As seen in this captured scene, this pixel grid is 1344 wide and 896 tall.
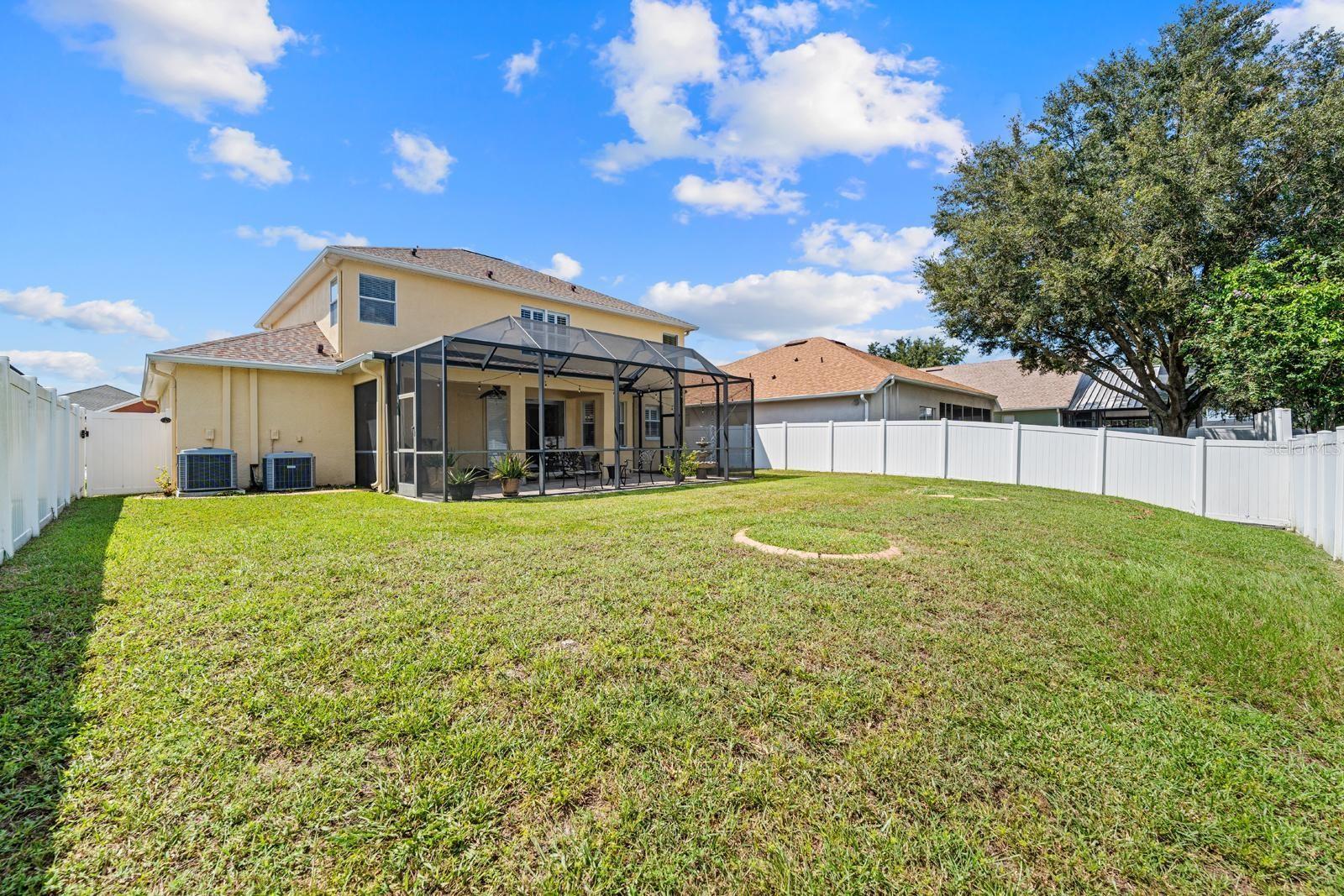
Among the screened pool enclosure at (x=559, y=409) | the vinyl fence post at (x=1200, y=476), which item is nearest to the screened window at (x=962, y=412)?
the screened pool enclosure at (x=559, y=409)

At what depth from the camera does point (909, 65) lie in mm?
10672

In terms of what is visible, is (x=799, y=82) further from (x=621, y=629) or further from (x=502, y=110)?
(x=621, y=629)

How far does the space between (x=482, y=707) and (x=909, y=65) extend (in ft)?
43.3

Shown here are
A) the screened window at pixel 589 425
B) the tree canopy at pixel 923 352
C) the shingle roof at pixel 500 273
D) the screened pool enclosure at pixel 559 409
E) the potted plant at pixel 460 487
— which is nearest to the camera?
the potted plant at pixel 460 487

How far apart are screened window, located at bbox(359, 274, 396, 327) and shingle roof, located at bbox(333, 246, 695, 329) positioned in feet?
1.99

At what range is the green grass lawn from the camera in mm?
1808

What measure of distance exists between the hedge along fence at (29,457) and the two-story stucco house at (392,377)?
2.83 meters

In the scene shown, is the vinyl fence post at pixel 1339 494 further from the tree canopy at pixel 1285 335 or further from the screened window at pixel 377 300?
the screened window at pixel 377 300

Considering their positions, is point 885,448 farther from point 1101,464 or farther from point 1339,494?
point 1339,494

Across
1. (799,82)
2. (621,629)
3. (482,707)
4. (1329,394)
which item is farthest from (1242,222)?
(482,707)

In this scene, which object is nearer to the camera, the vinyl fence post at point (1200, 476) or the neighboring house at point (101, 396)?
the vinyl fence post at point (1200, 476)

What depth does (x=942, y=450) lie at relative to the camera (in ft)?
50.4

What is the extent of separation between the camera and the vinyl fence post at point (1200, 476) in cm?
976

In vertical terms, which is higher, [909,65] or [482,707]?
[909,65]
